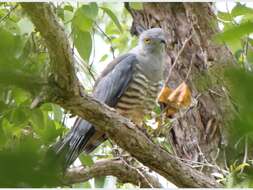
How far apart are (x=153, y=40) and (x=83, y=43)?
0.92 metres

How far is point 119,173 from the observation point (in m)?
2.91

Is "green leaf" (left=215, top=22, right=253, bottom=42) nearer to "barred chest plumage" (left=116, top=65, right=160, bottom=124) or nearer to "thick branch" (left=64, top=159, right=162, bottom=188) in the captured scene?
"thick branch" (left=64, top=159, right=162, bottom=188)

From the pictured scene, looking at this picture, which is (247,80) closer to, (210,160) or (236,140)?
(236,140)

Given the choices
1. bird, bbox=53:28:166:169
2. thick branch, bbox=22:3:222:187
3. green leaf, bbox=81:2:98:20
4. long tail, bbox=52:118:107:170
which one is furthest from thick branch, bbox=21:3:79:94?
bird, bbox=53:28:166:169

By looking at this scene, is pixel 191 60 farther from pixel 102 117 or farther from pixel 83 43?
pixel 102 117

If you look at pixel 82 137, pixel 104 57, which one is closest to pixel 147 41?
pixel 104 57

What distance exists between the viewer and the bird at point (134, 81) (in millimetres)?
3139

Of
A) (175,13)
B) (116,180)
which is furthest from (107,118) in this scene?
(175,13)

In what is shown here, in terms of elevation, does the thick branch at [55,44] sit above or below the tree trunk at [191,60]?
below

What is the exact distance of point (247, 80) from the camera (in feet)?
1.30

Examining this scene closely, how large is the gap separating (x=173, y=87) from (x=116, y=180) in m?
0.68

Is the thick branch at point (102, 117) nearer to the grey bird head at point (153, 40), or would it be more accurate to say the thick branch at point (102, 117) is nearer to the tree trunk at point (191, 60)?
the tree trunk at point (191, 60)

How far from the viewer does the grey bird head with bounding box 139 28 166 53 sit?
3273 mm

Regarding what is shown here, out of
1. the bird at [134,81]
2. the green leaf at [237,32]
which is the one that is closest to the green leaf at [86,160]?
the bird at [134,81]
